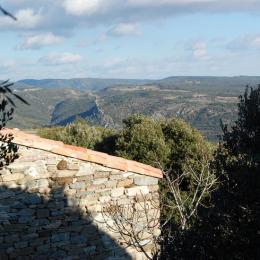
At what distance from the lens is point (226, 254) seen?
7.73m

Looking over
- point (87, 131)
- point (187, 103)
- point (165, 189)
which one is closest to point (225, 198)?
point (165, 189)

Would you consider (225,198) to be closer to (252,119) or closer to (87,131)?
(252,119)

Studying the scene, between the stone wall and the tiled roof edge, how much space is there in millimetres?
119

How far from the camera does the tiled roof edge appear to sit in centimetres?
1053

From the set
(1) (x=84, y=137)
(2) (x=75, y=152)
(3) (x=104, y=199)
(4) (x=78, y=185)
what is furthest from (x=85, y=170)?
(1) (x=84, y=137)

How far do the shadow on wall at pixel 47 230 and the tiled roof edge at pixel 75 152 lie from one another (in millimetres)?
897

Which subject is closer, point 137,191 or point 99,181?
point 99,181

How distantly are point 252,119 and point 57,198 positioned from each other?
4810mm

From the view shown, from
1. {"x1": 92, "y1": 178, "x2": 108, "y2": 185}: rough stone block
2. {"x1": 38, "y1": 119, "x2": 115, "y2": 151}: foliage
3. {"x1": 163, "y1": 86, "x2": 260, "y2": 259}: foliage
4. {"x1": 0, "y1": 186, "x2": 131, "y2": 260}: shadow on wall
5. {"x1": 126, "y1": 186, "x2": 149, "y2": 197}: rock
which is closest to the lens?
{"x1": 163, "y1": 86, "x2": 260, "y2": 259}: foliage

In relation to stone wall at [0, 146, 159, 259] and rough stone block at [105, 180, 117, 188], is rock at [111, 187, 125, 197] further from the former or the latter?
rough stone block at [105, 180, 117, 188]

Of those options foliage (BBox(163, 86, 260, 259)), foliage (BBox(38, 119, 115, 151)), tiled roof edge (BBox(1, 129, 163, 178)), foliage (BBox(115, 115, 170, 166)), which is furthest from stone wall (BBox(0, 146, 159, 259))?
foliage (BBox(38, 119, 115, 151))

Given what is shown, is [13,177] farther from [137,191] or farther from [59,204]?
[137,191]

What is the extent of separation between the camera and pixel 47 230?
10.9 metres

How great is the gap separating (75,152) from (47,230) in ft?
5.99
